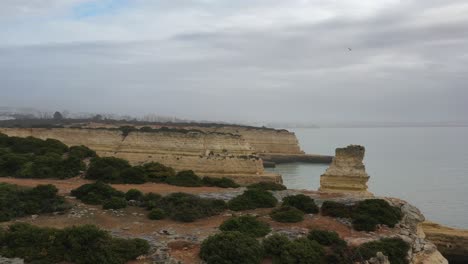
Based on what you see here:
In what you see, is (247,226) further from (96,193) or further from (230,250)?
(96,193)

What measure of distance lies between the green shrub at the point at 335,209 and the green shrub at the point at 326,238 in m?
2.05

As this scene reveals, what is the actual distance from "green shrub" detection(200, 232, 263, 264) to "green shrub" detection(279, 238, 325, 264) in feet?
2.02

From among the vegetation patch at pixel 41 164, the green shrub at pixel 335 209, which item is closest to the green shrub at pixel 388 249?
the green shrub at pixel 335 209

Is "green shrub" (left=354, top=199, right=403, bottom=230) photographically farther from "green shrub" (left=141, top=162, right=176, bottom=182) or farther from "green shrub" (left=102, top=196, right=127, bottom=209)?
"green shrub" (left=141, top=162, right=176, bottom=182)

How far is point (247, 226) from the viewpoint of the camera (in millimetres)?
12852

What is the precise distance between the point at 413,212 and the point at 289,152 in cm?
6109

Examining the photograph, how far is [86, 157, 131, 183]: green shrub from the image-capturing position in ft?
64.7

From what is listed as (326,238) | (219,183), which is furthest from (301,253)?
(219,183)

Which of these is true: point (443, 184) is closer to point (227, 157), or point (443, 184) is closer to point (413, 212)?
point (227, 157)

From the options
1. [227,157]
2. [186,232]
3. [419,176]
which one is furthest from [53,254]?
[419,176]

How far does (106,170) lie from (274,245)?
1050 centimetres

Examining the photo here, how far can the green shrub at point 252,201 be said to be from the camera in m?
15.3

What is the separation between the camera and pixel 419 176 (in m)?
48.7

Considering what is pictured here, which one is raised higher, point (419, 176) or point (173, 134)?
point (173, 134)
